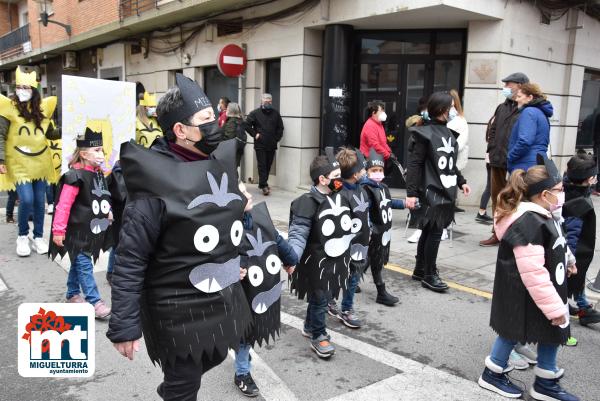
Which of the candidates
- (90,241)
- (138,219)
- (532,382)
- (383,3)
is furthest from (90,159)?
(383,3)

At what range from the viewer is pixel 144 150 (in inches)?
86.9

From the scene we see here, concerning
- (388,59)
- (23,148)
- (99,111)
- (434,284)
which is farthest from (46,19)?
(434,284)

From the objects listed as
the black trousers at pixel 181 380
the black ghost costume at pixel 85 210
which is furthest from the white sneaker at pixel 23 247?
the black trousers at pixel 181 380

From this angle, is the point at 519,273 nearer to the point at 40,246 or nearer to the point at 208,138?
the point at 208,138

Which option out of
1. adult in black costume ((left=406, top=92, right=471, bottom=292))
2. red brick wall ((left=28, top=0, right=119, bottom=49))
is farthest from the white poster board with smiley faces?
red brick wall ((left=28, top=0, right=119, bottom=49))

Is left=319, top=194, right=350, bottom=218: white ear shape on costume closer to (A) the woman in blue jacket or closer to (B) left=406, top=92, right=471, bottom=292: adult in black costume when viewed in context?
(B) left=406, top=92, right=471, bottom=292: adult in black costume

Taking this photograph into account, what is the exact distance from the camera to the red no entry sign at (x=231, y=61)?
1045 centimetres

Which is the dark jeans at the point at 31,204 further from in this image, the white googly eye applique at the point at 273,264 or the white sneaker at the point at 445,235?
the white sneaker at the point at 445,235

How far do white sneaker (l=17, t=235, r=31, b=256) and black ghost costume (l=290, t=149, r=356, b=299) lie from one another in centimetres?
395

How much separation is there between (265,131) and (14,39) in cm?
2122

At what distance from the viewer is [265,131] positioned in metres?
10.5

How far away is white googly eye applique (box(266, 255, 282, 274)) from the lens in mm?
2959

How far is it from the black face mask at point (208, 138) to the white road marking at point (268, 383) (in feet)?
5.35

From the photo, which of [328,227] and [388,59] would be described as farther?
[388,59]
